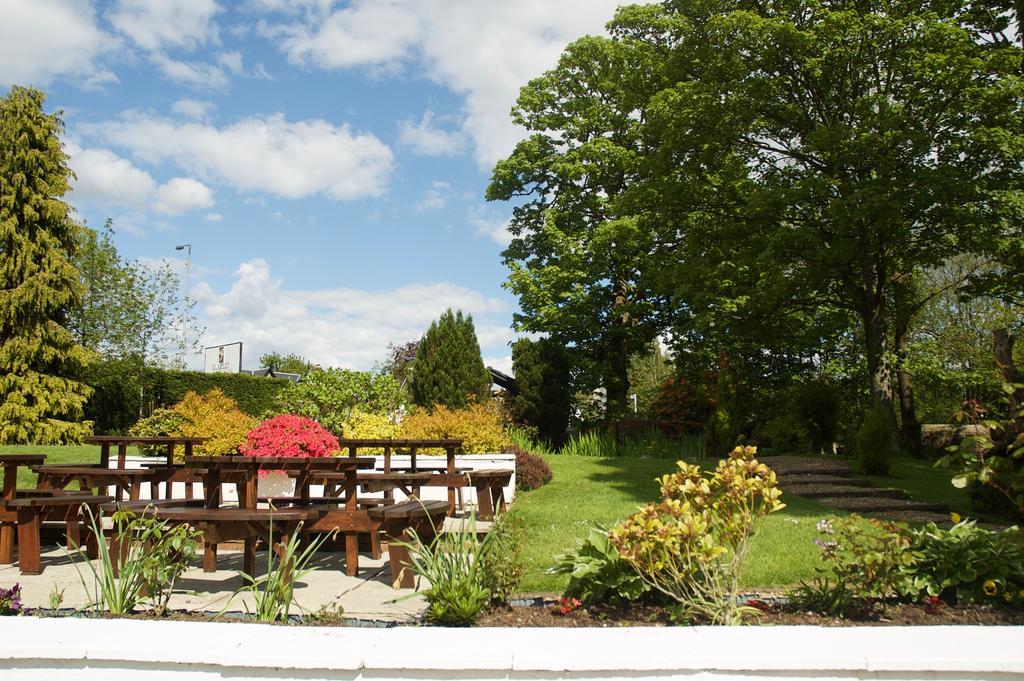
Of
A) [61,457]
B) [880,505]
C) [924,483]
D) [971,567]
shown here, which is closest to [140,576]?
[971,567]

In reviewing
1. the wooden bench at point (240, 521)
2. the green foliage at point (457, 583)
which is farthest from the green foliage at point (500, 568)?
the wooden bench at point (240, 521)

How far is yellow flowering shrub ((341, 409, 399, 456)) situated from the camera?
10648 mm

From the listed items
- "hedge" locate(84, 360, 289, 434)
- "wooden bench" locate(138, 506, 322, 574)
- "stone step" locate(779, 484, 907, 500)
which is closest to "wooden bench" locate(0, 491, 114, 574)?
"wooden bench" locate(138, 506, 322, 574)

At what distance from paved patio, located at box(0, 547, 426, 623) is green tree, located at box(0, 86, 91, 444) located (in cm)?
1404

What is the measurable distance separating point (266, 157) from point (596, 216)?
1207 cm

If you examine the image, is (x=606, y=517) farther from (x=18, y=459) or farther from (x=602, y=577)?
(x=18, y=459)

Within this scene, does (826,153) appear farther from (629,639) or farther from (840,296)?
(629,639)

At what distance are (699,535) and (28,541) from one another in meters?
4.77

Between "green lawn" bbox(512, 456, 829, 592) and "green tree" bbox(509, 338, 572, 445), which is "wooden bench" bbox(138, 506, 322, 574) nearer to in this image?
"green lawn" bbox(512, 456, 829, 592)

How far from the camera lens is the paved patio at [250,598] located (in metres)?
4.30

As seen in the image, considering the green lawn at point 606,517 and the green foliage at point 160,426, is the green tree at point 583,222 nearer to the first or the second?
the green lawn at point 606,517

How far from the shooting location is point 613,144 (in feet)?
66.3

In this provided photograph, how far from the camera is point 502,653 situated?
3.01 metres

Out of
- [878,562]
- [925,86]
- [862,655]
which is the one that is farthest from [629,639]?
[925,86]
